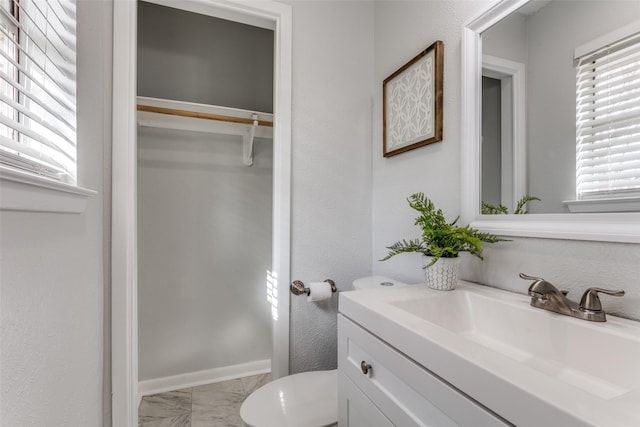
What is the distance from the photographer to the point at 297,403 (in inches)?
42.0

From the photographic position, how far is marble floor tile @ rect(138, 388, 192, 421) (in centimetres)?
161

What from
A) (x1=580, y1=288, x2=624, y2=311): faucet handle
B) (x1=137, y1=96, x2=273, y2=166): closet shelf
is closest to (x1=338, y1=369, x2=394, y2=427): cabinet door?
(x1=580, y1=288, x2=624, y2=311): faucet handle

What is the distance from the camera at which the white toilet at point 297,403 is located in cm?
97

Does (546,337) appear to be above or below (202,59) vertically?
below

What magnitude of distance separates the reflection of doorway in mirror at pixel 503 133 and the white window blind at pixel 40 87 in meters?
1.16

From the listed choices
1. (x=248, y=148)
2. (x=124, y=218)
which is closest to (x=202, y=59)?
(x=248, y=148)

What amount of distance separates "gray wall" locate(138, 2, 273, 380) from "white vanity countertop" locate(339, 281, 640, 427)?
1293 millimetres

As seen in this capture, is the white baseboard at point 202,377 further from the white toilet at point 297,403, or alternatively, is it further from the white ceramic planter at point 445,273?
the white ceramic planter at point 445,273

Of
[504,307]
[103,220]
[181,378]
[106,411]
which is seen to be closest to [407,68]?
[504,307]

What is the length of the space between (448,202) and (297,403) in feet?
2.95

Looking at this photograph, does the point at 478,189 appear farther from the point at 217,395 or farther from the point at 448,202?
the point at 217,395

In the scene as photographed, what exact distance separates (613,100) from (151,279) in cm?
210

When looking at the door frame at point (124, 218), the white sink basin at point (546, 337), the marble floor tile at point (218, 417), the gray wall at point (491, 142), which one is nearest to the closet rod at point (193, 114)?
the door frame at point (124, 218)

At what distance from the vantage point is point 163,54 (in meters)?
1.78
